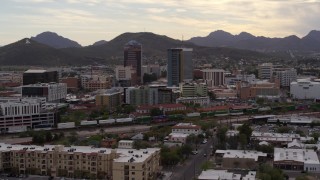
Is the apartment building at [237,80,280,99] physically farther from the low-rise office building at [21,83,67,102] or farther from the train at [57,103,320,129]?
the low-rise office building at [21,83,67,102]

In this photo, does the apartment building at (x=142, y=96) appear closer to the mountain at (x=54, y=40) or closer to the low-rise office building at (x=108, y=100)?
the low-rise office building at (x=108, y=100)

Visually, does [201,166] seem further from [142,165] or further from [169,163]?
[142,165]

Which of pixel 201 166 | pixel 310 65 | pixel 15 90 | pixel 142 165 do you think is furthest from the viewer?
pixel 310 65

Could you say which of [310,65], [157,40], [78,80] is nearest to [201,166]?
[78,80]

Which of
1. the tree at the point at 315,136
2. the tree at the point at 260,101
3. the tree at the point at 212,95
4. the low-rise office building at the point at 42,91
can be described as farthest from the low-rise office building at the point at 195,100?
the tree at the point at 315,136

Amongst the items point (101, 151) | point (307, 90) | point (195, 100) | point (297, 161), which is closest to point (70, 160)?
point (101, 151)

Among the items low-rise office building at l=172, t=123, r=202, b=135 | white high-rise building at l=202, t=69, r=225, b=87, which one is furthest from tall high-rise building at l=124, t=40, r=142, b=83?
low-rise office building at l=172, t=123, r=202, b=135

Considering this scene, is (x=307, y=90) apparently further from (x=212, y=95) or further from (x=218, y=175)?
(x=218, y=175)

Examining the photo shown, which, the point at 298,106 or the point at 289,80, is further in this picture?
the point at 289,80
